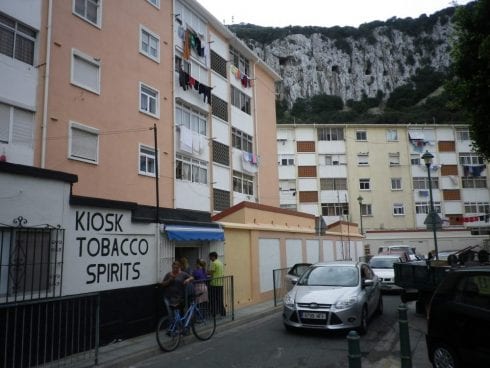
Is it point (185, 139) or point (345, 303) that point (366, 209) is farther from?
point (345, 303)

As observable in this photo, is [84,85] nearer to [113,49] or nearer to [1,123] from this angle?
[113,49]

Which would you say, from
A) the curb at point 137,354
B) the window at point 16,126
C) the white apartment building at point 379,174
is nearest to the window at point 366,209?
the white apartment building at point 379,174

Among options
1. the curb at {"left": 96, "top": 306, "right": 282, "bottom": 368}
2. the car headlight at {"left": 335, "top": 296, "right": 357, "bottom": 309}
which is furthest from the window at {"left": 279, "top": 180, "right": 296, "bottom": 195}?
the car headlight at {"left": 335, "top": 296, "right": 357, "bottom": 309}

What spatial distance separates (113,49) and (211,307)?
44.3 feet

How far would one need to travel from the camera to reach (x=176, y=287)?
10102 mm

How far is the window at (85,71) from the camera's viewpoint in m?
18.4

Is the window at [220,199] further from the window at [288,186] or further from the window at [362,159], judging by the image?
the window at [362,159]

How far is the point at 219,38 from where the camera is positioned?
30219 mm

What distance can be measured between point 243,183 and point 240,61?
891 centimetres

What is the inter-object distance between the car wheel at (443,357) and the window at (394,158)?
51.6 m

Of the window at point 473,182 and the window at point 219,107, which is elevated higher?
the window at point 219,107

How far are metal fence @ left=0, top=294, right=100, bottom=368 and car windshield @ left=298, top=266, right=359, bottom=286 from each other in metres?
5.37

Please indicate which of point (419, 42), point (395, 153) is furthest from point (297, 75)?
point (395, 153)

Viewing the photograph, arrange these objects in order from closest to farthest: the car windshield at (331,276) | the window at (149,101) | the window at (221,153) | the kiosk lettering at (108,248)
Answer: the kiosk lettering at (108,248)
the car windshield at (331,276)
the window at (149,101)
the window at (221,153)
